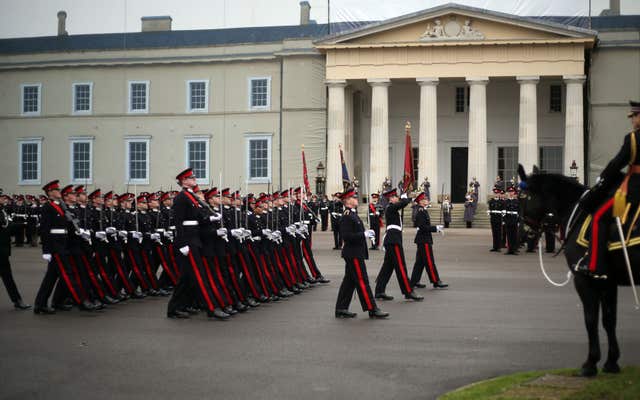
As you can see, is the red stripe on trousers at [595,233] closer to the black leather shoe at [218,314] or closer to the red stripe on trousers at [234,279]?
the black leather shoe at [218,314]

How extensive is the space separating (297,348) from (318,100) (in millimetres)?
40496

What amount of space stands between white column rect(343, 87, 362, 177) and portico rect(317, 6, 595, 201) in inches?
2.8

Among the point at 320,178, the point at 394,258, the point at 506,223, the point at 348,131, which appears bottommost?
the point at 394,258

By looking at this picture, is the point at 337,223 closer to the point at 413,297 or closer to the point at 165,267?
the point at 165,267

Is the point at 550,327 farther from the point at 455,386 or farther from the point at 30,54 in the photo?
the point at 30,54

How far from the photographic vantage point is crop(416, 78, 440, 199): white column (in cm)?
4669

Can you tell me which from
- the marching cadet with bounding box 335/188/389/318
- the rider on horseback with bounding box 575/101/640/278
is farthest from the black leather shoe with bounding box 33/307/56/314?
the rider on horseback with bounding box 575/101/640/278

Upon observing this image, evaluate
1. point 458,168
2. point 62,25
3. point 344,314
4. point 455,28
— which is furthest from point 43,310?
point 62,25

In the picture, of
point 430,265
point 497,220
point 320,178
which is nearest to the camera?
point 430,265

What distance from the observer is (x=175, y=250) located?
15.0m

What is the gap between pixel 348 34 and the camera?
156ft

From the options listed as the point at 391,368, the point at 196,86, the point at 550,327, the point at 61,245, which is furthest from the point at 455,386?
the point at 196,86

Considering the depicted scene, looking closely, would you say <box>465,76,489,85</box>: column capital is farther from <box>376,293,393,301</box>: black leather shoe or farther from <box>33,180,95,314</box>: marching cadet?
<box>33,180,95,314</box>: marching cadet

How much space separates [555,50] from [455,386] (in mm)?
40532
